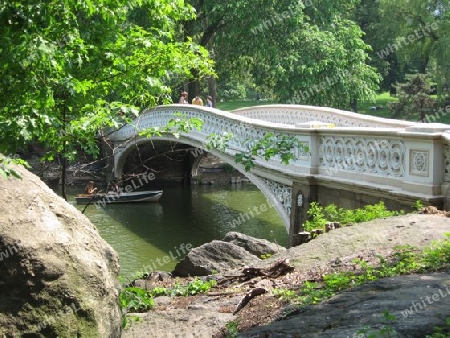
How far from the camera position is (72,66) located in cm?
571

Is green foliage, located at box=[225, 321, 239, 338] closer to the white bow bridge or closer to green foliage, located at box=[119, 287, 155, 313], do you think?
green foliage, located at box=[119, 287, 155, 313]

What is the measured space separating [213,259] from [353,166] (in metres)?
2.46

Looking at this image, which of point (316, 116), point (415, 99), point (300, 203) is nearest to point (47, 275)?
point (300, 203)

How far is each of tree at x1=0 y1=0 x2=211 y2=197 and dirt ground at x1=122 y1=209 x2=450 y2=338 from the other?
1497 millimetres

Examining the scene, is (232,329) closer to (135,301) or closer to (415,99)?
(135,301)

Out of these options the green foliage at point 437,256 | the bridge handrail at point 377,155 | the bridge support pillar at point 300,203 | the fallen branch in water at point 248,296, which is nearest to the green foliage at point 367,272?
the green foliage at point 437,256

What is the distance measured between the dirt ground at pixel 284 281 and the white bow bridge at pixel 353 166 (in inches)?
33.4

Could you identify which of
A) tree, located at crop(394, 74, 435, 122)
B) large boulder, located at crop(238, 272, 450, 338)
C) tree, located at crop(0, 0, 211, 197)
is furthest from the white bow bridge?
tree, located at crop(394, 74, 435, 122)

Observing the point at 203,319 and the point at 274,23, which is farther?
the point at 274,23

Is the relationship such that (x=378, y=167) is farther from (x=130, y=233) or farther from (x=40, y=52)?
(x=130, y=233)

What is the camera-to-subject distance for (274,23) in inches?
941

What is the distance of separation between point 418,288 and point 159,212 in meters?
18.8

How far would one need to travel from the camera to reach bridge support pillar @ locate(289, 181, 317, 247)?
10.4m

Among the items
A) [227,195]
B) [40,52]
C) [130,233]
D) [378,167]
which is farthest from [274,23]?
[40,52]
